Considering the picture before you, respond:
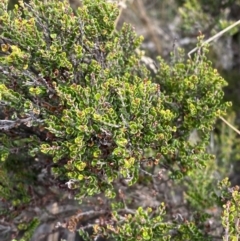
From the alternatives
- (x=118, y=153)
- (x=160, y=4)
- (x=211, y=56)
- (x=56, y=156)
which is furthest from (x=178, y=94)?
(x=160, y=4)

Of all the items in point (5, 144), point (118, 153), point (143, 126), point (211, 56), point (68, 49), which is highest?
point (211, 56)

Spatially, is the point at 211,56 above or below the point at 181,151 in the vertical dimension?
above

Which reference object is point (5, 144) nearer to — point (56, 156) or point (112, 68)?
point (56, 156)

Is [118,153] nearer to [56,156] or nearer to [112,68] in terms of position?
[56,156]

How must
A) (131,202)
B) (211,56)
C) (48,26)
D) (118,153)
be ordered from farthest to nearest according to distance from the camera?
(211,56) → (131,202) → (48,26) → (118,153)

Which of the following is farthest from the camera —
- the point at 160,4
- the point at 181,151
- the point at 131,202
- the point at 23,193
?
the point at 160,4

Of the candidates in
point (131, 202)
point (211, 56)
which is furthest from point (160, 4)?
point (131, 202)

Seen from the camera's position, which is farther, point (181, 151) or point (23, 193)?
point (23, 193)
